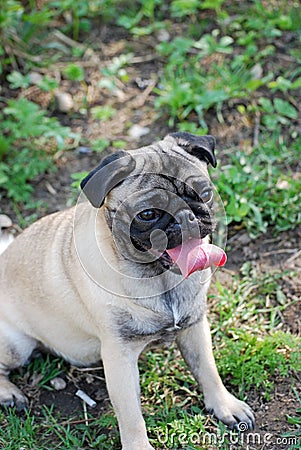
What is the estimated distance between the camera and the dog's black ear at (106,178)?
10.5ft

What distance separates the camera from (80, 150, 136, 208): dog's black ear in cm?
319

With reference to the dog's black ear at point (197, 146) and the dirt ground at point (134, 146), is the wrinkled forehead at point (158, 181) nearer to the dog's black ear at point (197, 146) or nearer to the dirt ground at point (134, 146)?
the dog's black ear at point (197, 146)

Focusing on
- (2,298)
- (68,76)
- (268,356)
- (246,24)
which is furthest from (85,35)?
(268,356)

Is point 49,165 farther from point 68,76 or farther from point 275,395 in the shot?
point 275,395

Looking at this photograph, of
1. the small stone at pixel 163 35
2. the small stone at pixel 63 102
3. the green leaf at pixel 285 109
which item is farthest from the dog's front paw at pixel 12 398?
the small stone at pixel 163 35

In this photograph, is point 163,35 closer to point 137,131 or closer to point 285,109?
point 137,131

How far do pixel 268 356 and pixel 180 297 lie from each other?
2.63 ft

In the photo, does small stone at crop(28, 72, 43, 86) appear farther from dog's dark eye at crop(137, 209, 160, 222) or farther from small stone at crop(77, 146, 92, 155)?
dog's dark eye at crop(137, 209, 160, 222)

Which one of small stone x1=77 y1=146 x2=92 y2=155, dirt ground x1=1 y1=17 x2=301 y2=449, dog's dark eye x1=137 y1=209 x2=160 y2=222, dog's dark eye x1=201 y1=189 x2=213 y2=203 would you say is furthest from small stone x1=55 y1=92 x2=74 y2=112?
dog's dark eye x1=137 y1=209 x2=160 y2=222

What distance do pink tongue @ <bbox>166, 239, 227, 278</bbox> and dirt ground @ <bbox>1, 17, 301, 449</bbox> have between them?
0.99m

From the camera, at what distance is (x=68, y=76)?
20.6 feet

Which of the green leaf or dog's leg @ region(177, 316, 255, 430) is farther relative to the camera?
the green leaf

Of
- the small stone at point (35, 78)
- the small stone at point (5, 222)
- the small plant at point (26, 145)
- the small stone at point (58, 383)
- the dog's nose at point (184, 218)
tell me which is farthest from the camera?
the small stone at point (35, 78)

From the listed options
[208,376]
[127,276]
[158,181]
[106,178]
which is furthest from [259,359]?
[106,178]
